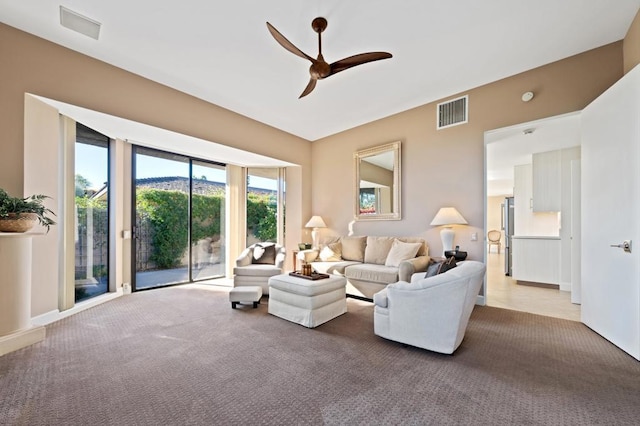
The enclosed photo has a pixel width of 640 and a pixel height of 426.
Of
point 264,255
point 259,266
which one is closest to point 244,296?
point 259,266

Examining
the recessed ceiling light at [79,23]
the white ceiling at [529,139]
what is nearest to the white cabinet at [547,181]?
the white ceiling at [529,139]

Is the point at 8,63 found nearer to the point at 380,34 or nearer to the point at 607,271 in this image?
the point at 380,34

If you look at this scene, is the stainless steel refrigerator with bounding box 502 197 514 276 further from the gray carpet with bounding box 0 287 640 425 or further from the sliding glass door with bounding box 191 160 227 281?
the sliding glass door with bounding box 191 160 227 281

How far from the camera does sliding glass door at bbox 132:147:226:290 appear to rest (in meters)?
5.23

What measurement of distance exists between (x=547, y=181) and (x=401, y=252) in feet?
11.8

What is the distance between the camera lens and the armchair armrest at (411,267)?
3.90 metres

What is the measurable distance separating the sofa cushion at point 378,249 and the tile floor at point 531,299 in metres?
1.74

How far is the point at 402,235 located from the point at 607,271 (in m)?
2.72

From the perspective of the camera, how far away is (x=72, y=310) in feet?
12.4

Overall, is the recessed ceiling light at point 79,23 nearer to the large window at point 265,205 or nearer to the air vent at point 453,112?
the large window at point 265,205

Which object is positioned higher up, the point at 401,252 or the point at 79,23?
the point at 79,23

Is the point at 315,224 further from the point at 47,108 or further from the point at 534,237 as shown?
the point at 47,108

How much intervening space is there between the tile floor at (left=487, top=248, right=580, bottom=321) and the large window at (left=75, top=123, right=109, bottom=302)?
247 inches

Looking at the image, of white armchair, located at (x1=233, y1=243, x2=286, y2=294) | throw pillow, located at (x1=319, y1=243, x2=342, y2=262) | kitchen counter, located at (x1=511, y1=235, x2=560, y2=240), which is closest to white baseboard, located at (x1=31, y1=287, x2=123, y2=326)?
white armchair, located at (x1=233, y1=243, x2=286, y2=294)
